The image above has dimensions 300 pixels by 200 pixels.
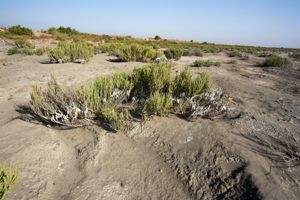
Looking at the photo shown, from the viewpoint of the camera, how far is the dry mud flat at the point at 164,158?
2.46 meters

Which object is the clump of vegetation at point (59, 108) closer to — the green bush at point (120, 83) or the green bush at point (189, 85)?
the green bush at point (120, 83)

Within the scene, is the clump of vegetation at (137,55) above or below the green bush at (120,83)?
below

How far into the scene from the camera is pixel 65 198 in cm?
238

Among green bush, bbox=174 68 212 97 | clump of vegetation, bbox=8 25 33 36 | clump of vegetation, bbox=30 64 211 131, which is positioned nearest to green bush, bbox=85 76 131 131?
clump of vegetation, bbox=30 64 211 131

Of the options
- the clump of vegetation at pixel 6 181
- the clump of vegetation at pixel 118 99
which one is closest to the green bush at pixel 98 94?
the clump of vegetation at pixel 118 99

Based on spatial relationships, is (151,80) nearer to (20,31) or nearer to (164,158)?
(164,158)

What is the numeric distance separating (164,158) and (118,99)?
1.49 meters

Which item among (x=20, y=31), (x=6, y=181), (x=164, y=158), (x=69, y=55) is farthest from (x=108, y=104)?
(x=20, y=31)

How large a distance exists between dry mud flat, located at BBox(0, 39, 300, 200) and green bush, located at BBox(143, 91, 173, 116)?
0.12 m

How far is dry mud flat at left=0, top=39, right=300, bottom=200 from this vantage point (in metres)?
2.46

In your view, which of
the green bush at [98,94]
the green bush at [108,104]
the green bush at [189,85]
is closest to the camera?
the green bush at [108,104]

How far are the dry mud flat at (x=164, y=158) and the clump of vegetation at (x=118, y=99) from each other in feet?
0.67

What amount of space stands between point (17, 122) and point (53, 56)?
6.02m

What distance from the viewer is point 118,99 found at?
4.05m
